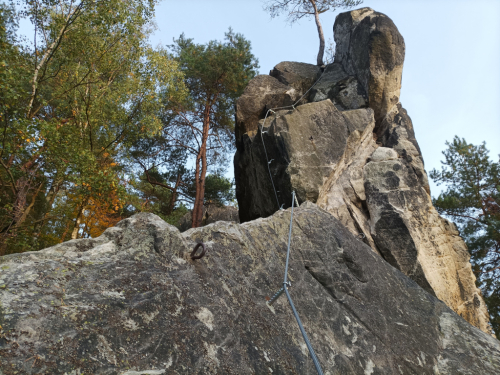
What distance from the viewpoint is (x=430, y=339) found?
5.18m

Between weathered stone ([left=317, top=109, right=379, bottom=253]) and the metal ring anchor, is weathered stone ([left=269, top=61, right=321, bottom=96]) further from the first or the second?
the metal ring anchor

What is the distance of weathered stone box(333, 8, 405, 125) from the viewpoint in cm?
1164

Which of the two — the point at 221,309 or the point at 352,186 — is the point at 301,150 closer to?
the point at 352,186

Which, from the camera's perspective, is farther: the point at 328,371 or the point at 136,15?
the point at 136,15

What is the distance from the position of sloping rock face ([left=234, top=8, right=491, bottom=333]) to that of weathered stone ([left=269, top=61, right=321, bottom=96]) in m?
2.11

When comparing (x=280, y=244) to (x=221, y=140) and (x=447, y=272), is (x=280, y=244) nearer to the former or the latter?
(x=447, y=272)

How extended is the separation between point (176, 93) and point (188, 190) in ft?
17.8

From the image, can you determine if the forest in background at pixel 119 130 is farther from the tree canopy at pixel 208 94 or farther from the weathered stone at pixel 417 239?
the weathered stone at pixel 417 239

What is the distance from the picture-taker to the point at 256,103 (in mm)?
12969

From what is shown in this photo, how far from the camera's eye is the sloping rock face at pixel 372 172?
882cm

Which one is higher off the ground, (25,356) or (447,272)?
(447,272)

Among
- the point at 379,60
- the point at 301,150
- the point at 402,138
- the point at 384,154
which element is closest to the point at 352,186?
the point at 384,154

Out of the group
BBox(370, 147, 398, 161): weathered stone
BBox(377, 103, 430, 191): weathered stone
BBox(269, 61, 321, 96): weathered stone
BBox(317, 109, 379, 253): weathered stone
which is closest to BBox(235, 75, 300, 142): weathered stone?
BBox(269, 61, 321, 96): weathered stone

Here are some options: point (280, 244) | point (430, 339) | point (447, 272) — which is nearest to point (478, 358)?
point (430, 339)
